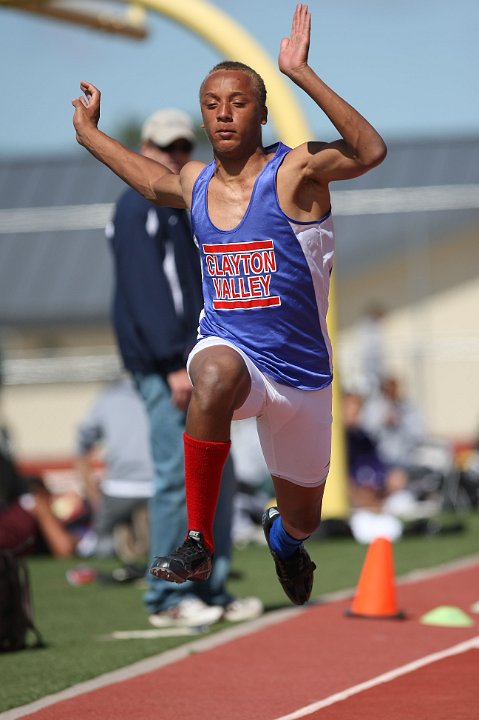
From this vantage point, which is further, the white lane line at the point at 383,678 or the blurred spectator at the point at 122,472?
the blurred spectator at the point at 122,472

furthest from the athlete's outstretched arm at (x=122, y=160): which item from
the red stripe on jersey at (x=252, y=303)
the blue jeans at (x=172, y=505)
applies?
the blue jeans at (x=172, y=505)

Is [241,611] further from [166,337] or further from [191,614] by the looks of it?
[166,337]

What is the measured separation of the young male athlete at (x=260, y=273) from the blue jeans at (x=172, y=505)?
1.88 m

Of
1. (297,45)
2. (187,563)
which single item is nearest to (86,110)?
(297,45)

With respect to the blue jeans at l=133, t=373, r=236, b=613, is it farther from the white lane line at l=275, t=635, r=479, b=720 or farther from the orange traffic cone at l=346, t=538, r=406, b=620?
the white lane line at l=275, t=635, r=479, b=720

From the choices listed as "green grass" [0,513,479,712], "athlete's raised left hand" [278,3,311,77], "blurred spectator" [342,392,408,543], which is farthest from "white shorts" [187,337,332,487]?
"blurred spectator" [342,392,408,543]

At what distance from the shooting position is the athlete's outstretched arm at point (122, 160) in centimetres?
536

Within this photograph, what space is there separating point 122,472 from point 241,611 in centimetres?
345

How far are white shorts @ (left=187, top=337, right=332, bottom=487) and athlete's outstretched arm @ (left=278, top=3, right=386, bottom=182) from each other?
76 centimetres

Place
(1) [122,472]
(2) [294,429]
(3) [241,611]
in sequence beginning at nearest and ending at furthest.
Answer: (2) [294,429], (3) [241,611], (1) [122,472]

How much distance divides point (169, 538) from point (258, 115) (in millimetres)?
2842

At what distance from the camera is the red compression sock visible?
4836 millimetres

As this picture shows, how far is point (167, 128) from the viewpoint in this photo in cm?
705

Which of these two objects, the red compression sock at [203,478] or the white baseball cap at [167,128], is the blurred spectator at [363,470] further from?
the red compression sock at [203,478]
